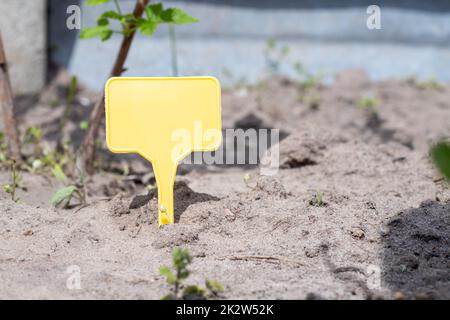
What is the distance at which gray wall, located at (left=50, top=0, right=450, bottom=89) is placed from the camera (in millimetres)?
3725

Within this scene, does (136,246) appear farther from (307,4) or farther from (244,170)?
(307,4)

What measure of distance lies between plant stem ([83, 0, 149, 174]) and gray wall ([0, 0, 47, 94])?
3.88 feet

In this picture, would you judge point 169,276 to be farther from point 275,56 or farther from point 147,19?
point 275,56

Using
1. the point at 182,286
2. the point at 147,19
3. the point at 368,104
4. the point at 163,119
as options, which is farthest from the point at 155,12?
the point at 368,104

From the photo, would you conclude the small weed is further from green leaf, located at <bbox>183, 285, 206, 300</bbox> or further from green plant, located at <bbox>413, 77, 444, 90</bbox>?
green plant, located at <bbox>413, 77, 444, 90</bbox>

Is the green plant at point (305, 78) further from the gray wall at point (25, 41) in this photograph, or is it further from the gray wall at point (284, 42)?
the gray wall at point (25, 41)

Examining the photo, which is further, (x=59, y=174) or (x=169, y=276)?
(x=59, y=174)

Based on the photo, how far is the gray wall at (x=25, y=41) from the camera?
341 centimetres

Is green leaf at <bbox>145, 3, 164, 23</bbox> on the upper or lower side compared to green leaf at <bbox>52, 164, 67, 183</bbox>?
upper

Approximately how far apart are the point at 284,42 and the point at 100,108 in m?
1.70

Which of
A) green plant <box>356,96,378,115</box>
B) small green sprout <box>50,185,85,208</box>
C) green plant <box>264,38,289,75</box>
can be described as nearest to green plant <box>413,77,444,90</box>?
green plant <box>356,96,378,115</box>

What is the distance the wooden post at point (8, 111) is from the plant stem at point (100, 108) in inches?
10.3

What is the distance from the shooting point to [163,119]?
195 cm

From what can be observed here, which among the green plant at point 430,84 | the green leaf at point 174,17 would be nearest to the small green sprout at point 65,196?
the green leaf at point 174,17
